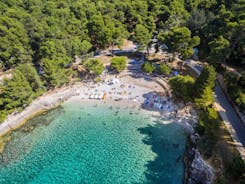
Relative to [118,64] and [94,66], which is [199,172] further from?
[94,66]

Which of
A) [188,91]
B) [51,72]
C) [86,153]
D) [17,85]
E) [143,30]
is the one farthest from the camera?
[143,30]

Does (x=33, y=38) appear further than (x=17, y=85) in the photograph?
Yes

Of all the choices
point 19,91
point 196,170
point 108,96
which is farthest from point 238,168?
point 19,91

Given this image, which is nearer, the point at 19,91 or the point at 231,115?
the point at 231,115

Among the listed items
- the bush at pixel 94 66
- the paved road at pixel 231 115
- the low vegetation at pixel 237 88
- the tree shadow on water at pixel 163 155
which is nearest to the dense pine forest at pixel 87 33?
the bush at pixel 94 66

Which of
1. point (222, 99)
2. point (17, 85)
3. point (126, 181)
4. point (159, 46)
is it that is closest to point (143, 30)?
point (159, 46)

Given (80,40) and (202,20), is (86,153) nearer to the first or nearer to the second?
(80,40)

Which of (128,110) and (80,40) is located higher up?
(80,40)
